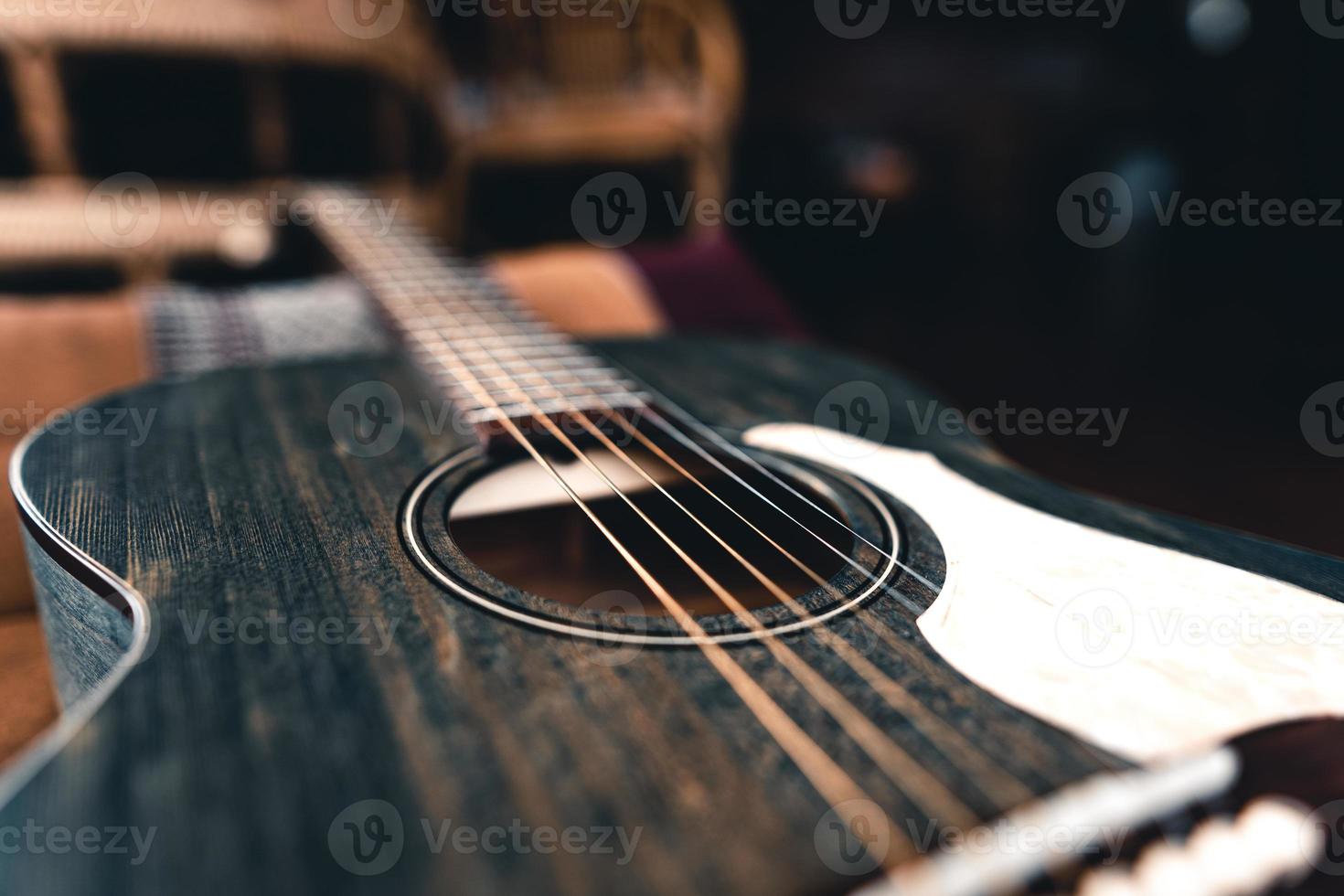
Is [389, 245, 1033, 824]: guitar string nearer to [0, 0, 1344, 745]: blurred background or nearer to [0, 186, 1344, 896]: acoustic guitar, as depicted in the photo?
[0, 186, 1344, 896]: acoustic guitar

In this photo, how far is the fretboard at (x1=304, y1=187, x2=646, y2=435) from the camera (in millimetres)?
696

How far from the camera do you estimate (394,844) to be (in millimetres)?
280

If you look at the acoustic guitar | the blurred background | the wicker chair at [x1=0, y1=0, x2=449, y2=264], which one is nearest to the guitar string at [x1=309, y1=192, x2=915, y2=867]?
the acoustic guitar

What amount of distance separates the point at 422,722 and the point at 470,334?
0.55 m

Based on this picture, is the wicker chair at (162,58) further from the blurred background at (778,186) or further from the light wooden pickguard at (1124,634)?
the light wooden pickguard at (1124,634)

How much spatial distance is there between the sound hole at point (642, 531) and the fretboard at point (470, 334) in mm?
78

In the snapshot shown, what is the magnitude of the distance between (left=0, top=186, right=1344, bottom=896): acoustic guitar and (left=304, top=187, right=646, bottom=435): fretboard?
1.2 inches

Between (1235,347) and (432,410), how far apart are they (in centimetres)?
212

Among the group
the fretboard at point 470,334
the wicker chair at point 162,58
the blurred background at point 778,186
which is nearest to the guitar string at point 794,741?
the fretboard at point 470,334

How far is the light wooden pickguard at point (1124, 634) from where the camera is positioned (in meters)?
0.35

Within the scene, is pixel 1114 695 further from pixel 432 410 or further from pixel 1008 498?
pixel 432 410

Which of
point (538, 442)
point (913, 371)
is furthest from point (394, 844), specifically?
point (913, 371)

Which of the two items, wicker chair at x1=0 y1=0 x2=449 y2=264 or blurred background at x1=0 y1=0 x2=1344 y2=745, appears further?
wicker chair at x1=0 y1=0 x2=449 y2=264

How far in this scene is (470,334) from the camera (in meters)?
0.84
